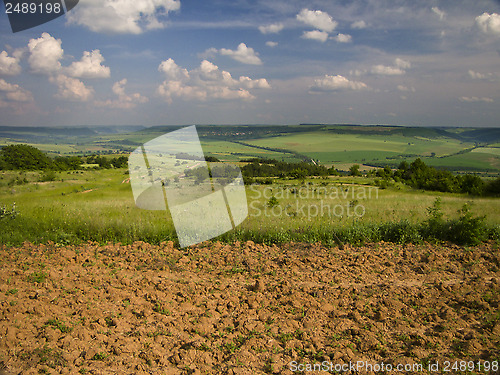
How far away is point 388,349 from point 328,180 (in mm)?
25037

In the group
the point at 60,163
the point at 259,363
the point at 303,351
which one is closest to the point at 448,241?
the point at 303,351

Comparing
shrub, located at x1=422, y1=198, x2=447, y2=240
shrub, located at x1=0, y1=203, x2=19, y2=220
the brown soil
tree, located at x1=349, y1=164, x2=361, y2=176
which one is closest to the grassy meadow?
shrub, located at x1=0, y1=203, x2=19, y2=220

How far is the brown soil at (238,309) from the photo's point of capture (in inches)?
165

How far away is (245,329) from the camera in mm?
4887

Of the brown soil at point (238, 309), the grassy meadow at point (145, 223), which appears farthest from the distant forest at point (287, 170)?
the brown soil at point (238, 309)

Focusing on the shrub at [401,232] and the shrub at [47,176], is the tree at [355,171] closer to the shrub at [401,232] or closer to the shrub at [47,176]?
the shrub at [401,232]

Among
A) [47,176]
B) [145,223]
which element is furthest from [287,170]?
[145,223]

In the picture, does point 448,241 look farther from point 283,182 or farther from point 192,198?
point 283,182

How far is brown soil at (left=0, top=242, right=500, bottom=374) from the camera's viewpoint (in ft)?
13.8

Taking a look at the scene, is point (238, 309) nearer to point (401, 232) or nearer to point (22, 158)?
point (401, 232)

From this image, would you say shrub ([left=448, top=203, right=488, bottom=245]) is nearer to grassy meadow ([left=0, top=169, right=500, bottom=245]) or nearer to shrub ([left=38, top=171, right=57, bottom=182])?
grassy meadow ([left=0, top=169, right=500, bottom=245])

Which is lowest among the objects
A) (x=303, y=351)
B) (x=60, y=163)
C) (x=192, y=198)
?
(x=303, y=351)

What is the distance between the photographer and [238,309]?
5547mm

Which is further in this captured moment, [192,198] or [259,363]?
[192,198]
